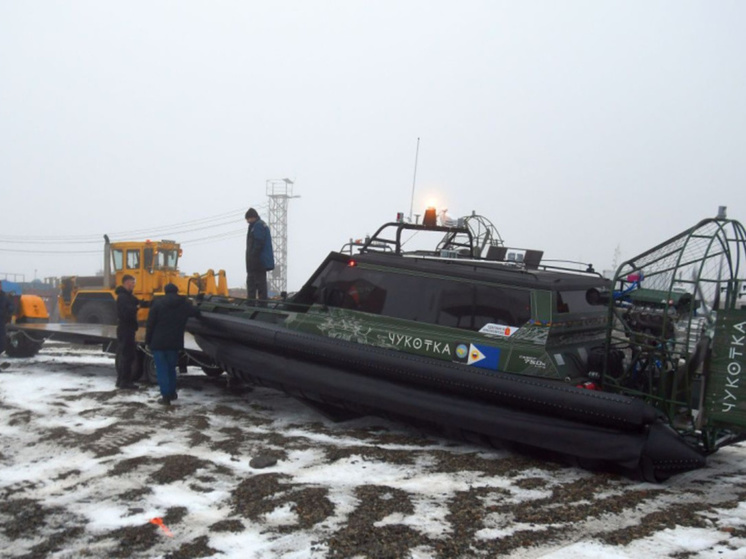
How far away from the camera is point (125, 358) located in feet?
27.2

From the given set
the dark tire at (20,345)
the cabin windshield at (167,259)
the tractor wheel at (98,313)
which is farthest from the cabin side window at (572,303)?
the tractor wheel at (98,313)

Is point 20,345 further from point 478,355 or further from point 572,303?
point 572,303

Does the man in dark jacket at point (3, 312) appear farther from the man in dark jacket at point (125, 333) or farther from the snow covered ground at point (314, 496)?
the snow covered ground at point (314, 496)

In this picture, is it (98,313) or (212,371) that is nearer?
(212,371)

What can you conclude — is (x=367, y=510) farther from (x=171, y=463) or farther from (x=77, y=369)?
(x=77, y=369)

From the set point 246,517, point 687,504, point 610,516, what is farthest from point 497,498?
point 246,517

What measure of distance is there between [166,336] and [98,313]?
8539 millimetres

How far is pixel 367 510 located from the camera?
14.3ft

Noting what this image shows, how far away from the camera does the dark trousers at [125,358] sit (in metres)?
8.26

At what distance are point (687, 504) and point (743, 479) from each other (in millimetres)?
1081

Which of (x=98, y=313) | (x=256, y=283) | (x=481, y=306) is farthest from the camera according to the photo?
(x=98, y=313)

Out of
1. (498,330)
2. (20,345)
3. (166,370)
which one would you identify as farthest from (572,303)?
(20,345)

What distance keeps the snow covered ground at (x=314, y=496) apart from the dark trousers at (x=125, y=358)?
1.20 m

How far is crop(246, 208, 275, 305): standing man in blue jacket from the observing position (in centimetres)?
890
